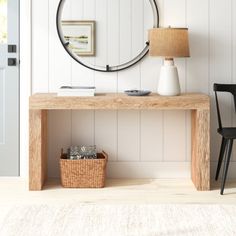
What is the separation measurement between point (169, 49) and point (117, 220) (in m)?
1.48

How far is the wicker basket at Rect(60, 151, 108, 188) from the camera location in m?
4.29

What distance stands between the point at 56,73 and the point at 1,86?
50 centimetres

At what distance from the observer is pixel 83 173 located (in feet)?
14.1

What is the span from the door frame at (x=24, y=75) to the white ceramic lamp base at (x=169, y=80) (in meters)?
1.12

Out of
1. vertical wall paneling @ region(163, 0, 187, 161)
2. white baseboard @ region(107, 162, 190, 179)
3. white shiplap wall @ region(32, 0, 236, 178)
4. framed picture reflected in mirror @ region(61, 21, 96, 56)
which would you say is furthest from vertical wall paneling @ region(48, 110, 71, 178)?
vertical wall paneling @ region(163, 0, 187, 161)

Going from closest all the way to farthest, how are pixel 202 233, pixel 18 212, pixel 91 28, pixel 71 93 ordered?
pixel 202 233, pixel 18 212, pixel 71 93, pixel 91 28

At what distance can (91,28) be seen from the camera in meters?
4.52

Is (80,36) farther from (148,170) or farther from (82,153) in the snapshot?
(148,170)

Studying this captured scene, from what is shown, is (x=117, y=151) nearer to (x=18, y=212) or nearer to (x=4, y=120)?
(x=4, y=120)

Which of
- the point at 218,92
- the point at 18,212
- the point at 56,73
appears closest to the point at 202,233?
the point at 18,212

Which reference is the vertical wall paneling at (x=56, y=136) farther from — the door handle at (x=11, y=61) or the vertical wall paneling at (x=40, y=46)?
the door handle at (x=11, y=61)

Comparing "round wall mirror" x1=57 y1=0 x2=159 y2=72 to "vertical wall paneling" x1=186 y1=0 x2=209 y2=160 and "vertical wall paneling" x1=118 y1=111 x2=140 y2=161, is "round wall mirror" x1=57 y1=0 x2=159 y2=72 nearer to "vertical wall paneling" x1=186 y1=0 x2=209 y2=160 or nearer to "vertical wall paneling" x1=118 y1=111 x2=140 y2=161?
"vertical wall paneling" x1=186 y1=0 x2=209 y2=160

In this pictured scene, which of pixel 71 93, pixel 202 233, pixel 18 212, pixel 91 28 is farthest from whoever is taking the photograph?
A: pixel 91 28

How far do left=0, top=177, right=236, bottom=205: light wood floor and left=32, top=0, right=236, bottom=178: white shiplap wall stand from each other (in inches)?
9.1
